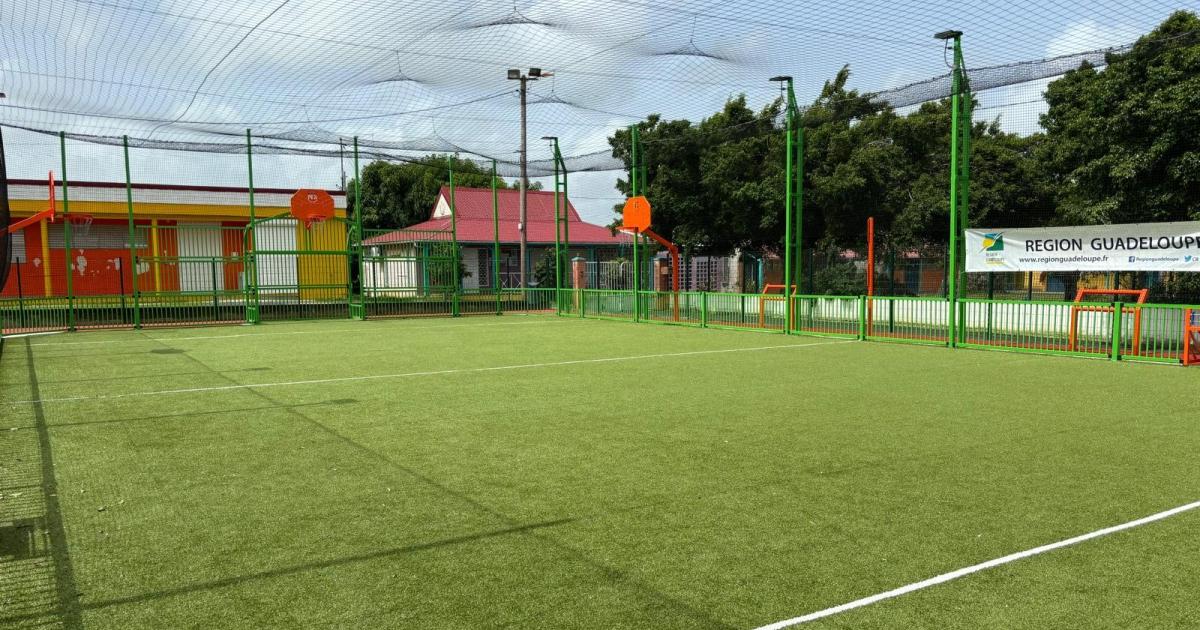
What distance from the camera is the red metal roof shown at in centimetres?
3888

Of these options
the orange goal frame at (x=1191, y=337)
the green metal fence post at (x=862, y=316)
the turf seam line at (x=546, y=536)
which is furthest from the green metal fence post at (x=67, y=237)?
the orange goal frame at (x=1191, y=337)

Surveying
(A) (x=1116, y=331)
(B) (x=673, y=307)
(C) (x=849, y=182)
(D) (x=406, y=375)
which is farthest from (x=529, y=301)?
(A) (x=1116, y=331)

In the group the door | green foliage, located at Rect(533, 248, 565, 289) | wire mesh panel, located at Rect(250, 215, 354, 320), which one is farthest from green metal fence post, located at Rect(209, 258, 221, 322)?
green foliage, located at Rect(533, 248, 565, 289)

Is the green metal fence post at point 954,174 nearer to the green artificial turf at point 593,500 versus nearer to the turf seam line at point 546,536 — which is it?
the green artificial turf at point 593,500

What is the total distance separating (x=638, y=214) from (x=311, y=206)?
9.25m

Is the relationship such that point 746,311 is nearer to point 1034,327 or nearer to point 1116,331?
point 1034,327

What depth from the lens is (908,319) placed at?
587 inches

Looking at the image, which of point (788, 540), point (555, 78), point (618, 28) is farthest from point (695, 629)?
point (555, 78)

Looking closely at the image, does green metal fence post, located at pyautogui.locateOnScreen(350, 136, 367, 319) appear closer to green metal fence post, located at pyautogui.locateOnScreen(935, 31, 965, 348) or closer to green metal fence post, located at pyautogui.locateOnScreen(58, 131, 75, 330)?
green metal fence post, located at pyautogui.locateOnScreen(58, 131, 75, 330)

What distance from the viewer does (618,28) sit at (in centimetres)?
1367

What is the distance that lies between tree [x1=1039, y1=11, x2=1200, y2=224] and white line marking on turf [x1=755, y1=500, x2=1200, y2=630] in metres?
13.7

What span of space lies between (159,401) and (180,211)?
22.1 meters

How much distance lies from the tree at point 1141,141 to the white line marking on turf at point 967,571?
44.9ft

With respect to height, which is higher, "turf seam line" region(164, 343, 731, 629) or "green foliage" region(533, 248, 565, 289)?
"green foliage" region(533, 248, 565, 289)
